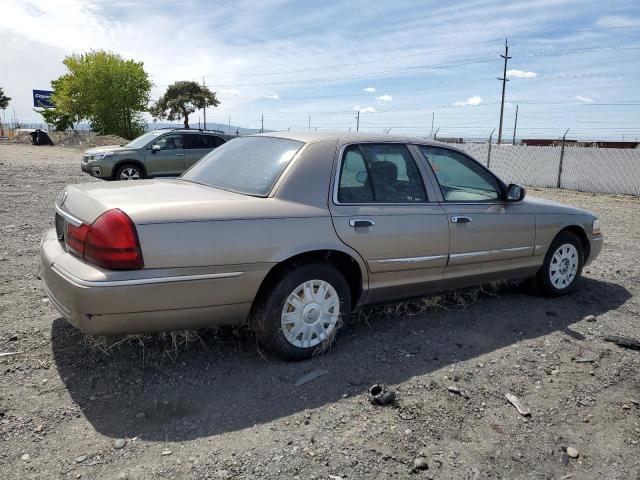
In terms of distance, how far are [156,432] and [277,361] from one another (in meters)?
1.02

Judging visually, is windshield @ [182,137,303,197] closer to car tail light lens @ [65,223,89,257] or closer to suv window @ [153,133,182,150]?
car tail light lens @ [65,223,89,257]

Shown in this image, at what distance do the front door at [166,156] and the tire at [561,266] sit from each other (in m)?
10.6

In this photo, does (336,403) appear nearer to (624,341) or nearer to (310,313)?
(310,313)

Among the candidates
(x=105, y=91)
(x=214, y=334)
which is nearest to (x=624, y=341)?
(x=214, y=334)

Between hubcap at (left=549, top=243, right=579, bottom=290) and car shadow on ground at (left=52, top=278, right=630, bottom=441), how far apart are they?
64cm

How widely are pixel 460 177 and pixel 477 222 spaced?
1.51 feet

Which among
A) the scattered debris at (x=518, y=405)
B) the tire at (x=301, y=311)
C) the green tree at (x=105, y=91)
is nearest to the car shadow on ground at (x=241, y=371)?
the tire at (x=301, y=311)

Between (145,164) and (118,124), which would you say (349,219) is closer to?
(145,164)

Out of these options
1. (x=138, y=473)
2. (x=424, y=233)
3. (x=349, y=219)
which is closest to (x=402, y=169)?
(x=424, y=233)

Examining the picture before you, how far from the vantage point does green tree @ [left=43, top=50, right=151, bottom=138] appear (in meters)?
42.1

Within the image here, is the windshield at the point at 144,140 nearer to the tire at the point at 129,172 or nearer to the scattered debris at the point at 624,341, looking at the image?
the tire at the point at 129,172

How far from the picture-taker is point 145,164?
13.8 m

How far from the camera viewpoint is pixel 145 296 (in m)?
3.01

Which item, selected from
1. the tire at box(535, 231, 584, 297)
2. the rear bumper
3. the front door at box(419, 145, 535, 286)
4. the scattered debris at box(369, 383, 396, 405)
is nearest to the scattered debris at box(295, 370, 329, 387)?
the scattered debris at box(369, 383, 396, 405)
